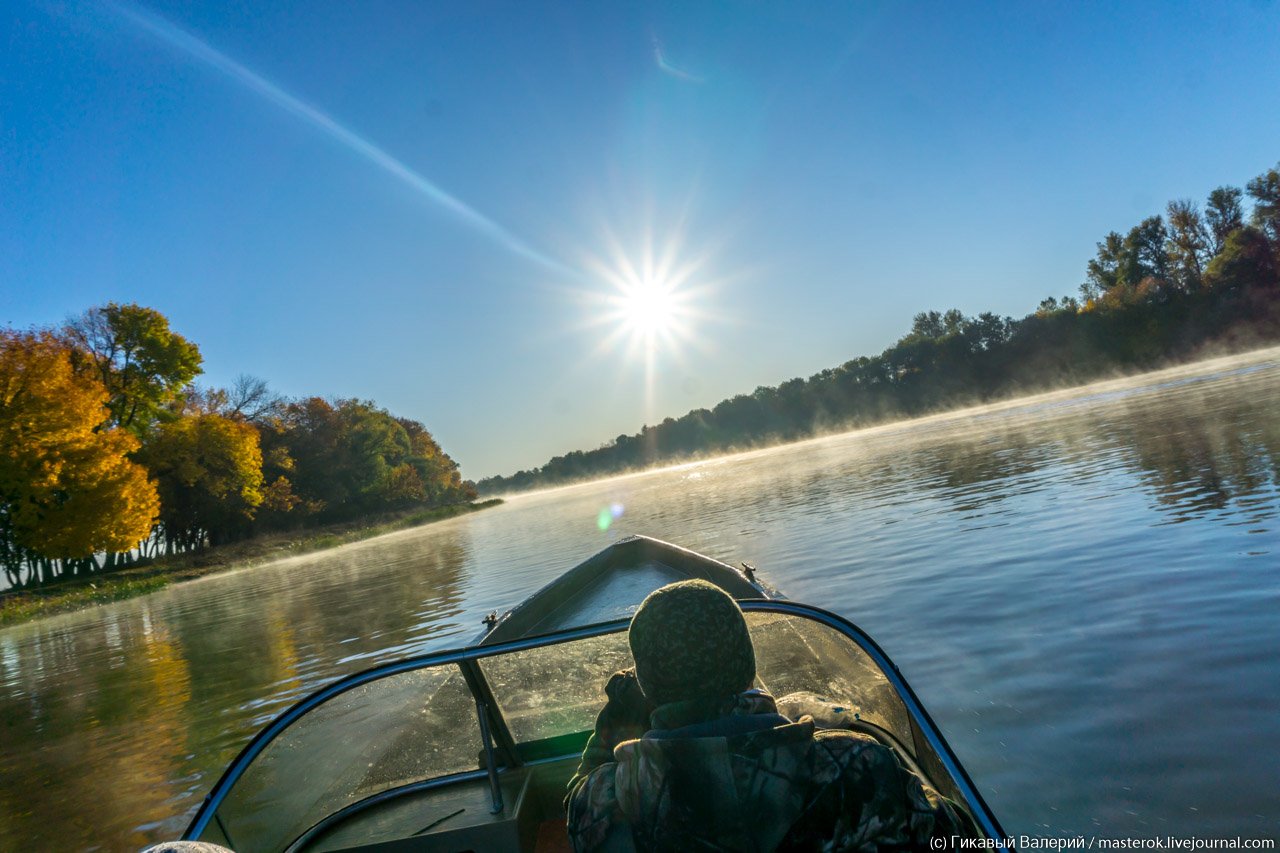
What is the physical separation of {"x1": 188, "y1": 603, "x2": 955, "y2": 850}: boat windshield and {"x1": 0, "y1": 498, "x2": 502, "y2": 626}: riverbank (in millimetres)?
28194

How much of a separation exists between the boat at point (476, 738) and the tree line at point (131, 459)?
3124 centimetres

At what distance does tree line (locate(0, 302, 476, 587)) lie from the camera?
88.3 feet

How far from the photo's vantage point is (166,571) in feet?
113

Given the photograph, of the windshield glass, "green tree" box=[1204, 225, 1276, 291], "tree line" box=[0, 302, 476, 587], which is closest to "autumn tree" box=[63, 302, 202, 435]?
"tree line" box=[0, 302, 476, 587]

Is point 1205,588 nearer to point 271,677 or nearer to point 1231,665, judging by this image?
point 1231,665

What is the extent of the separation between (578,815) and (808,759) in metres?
0.62

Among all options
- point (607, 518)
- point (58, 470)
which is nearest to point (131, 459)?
point (58, 470)

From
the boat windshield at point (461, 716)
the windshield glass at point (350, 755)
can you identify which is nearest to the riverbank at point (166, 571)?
the windshield glass at point (350, 755)

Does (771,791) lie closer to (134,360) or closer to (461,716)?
(461,716)

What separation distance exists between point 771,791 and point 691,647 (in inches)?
14.4

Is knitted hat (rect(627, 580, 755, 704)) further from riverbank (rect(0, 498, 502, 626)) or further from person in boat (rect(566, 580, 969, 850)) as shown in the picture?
riverbank (rect(0, 498, 502, 626))

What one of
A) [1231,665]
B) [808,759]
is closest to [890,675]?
[808,759]

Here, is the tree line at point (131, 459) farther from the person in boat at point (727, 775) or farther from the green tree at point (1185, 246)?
the green tree at point (1185, 246)

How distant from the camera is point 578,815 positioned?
5.95 feet
